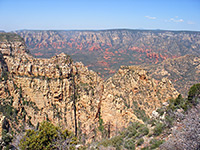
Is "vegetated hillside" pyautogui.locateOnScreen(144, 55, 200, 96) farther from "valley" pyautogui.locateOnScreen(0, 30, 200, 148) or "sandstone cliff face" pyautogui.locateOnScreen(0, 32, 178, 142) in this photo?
"sandstone cliff face" pyautogui.locateOnScreen(0, 32, 178, 142)

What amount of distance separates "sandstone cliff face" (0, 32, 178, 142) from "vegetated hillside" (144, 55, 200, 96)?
34.1 m

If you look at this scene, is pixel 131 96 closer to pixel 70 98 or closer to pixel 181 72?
pixel 70 98

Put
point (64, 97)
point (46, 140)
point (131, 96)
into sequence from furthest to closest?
point (131, 96)
point (64, 97)
point (46, 140)

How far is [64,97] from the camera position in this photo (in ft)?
110

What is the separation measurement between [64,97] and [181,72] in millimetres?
65088

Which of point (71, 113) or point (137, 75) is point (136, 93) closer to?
point (137, 75)

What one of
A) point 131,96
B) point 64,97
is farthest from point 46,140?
point 131,96

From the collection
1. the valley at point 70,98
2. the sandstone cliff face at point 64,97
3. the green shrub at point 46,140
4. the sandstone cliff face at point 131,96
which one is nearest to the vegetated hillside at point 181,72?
the sandstone cliff face at point 131,96

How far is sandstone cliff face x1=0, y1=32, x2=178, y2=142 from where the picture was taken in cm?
3150

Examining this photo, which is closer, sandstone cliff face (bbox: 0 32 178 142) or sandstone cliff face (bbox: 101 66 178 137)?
sandstone cliff face (bbox: 0 32 178 142)

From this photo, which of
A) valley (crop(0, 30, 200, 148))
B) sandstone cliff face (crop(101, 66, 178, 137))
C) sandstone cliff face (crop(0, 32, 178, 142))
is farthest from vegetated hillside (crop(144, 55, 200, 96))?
sandstone cliff face (crop(0, 32, 178, 142))

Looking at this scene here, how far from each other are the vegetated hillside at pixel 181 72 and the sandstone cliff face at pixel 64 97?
34125 millimetres

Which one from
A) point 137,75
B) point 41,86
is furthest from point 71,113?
point 137,75

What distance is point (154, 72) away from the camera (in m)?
78.2
